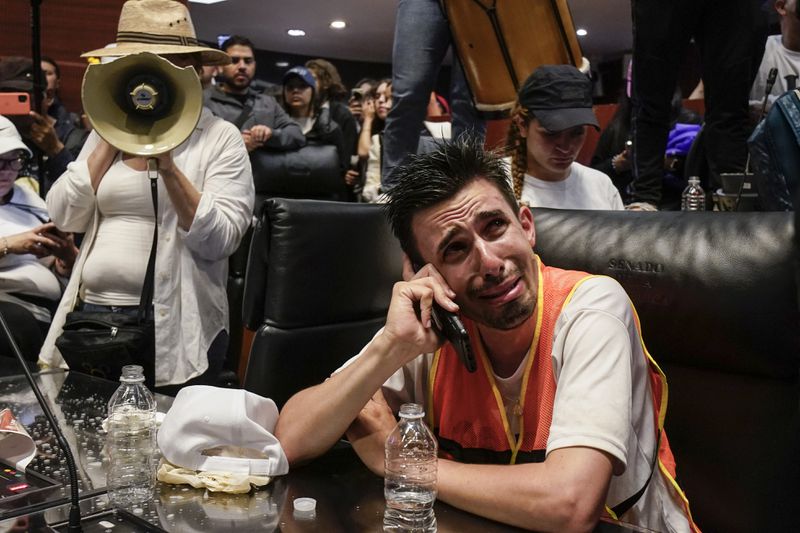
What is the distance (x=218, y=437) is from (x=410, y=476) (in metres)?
0.33

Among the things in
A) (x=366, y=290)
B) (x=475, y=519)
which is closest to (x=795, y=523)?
(x=475, y=519)

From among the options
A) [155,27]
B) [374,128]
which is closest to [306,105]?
[374,128]

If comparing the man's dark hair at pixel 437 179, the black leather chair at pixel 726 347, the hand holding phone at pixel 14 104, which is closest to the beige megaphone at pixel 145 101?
the hand holding phone at pixel 14 104

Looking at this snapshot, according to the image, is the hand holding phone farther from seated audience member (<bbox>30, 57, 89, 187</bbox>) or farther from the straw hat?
seated audience member (<bbox>30, 57, 89, 187</bbox>)

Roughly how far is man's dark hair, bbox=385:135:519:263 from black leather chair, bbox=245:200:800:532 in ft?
0.94

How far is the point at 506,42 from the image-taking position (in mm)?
2795

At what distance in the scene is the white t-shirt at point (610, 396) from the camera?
1.22m

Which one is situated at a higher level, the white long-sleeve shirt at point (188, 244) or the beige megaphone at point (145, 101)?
the beige megaphone at point (145, 101)

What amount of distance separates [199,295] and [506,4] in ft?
4.66

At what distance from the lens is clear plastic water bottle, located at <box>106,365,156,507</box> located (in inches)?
46.8

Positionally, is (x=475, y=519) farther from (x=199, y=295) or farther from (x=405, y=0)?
(x=405, y=0)

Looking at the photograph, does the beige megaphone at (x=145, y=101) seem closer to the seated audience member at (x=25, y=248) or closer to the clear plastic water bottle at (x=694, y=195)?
the seated audience member at (x=25, y=248)

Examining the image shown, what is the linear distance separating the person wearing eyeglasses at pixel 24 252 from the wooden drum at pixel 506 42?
5.37 ft

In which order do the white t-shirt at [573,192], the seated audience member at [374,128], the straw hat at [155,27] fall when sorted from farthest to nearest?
the seated audience member at [374,128], the white t-shirt at [573,192], the straw hat at [155,27]
